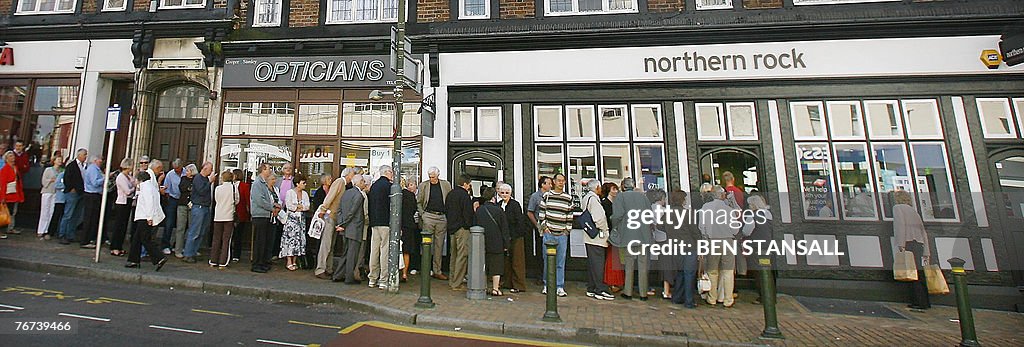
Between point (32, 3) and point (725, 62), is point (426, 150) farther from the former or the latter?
point (32, 3)

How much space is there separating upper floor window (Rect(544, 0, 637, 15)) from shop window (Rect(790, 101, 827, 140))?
3901mm

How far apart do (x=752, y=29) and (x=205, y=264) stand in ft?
37.3

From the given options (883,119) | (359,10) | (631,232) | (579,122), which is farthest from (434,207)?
(883,119)

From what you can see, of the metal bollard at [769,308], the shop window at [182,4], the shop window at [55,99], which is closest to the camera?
the metal bollard at [769,308]

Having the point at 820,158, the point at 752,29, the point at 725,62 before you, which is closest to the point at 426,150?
the point at 725,62

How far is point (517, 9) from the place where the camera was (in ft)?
31.7

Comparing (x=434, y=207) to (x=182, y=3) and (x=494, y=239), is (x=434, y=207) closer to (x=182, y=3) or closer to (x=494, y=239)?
(x=494, y=239)

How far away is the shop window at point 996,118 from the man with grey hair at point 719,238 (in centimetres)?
551

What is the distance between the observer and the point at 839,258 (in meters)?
7.96

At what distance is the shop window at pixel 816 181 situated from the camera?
27.0 ft

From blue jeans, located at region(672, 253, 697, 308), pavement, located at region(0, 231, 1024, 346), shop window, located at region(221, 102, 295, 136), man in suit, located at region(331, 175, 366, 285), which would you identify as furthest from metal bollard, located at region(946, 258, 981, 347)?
shop window, located at region(221, 102, 295, 136)

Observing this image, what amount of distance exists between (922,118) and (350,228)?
1076 cm

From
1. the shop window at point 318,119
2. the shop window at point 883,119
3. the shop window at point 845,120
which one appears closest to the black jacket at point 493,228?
the shop window at point 318,119

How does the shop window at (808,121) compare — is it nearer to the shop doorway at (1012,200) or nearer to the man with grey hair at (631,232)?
the shop doorway at (1012,200)
